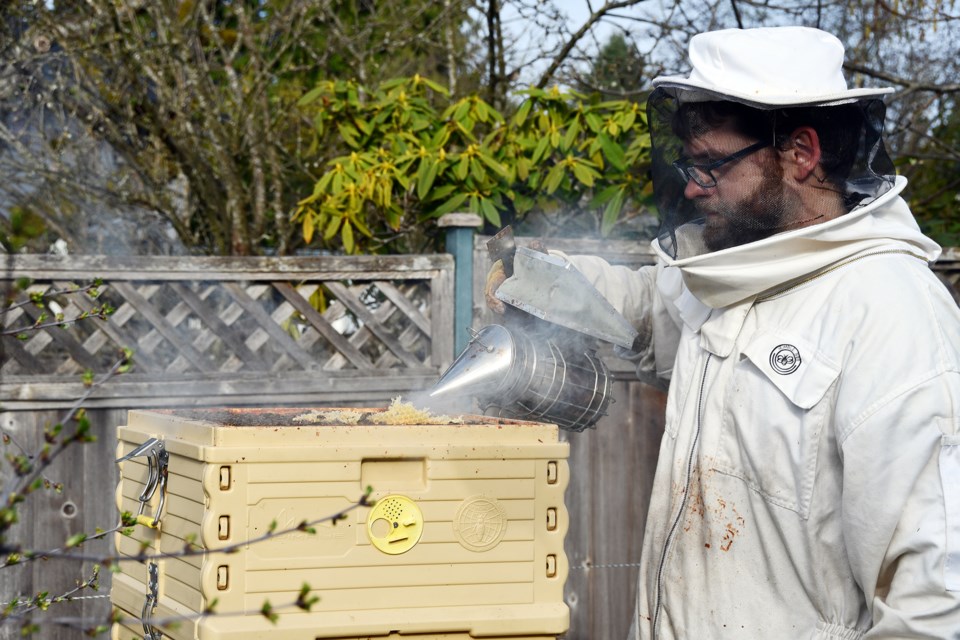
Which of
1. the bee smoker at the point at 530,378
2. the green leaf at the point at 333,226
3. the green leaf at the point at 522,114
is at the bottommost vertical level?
the bee smoker at the point at 530,378

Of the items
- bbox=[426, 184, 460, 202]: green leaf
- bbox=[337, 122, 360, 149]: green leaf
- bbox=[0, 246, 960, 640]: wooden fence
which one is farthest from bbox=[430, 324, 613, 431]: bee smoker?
bbox=[337, 122, 360, 149]: green leaf

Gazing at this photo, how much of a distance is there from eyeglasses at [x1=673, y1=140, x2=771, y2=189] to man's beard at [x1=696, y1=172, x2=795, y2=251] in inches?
1.8

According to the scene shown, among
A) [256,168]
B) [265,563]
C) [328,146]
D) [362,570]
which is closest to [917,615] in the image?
[362,570]

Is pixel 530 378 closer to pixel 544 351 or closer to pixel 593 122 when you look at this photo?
pixel 544 351

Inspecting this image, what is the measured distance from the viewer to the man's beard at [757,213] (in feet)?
5.90

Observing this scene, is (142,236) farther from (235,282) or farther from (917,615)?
(917,615)

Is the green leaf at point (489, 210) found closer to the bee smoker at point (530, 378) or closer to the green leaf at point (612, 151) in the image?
the green leaf at point (612, 151)

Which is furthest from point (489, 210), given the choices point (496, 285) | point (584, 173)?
point (496, 285)

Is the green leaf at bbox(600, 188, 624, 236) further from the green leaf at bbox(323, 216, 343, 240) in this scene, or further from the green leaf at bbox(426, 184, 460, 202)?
the green leaf at bbox(323, 216, 343, 240)

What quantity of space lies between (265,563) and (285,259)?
1.94m

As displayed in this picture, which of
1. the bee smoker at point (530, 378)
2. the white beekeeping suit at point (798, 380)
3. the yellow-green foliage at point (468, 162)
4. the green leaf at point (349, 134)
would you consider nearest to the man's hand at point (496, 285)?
the bee smoker at point (530, 378)

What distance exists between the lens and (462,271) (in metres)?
3.54

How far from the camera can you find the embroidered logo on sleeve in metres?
1.68

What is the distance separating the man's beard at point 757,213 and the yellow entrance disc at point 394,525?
74 centimetres
